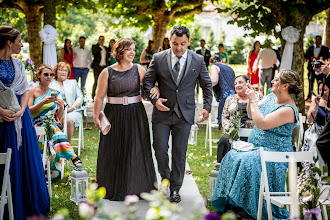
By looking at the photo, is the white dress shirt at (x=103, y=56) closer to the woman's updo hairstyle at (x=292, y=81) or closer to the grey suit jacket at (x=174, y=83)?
the grey suit jacket at (x=174, y=83)

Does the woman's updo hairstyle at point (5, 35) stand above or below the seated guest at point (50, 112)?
above

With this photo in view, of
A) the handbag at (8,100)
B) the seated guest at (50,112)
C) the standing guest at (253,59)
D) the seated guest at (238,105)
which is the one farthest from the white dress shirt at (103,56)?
the handbag at (8,100)

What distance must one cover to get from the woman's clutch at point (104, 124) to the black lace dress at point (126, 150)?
159 millimetres

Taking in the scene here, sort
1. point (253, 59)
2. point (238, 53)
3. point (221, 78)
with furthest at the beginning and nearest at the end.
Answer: point (238, 53) → point (253, 59) → point (221, 78)

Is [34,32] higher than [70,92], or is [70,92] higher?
[34,32]

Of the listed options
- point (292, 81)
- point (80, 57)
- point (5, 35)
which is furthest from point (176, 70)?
point (80, 57)

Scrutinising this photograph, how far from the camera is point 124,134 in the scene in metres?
5.59

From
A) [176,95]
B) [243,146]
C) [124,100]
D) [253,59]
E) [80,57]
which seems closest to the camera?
[243,146]

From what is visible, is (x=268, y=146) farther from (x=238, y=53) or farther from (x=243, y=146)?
(x=238, y=53)

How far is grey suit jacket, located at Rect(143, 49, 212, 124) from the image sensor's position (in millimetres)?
5316

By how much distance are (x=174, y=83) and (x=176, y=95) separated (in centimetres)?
13

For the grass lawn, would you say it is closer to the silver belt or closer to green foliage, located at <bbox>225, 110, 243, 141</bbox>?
green foliage, located at <bbox>225, 110, 243, 141</bbox>

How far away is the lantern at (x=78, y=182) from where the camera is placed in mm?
5520

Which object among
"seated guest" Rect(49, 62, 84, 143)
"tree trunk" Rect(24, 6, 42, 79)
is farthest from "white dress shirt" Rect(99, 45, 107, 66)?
"seated guest" Rect(49, 62, 84, 143)
